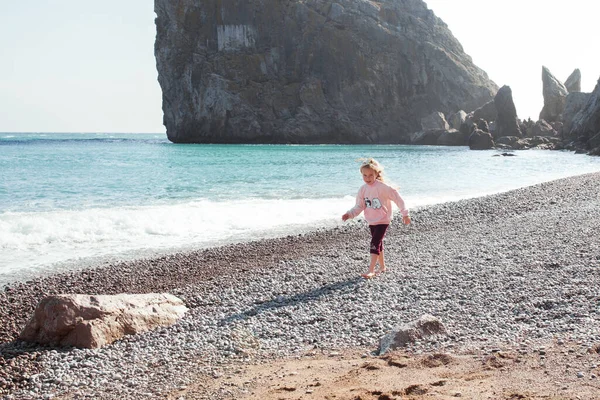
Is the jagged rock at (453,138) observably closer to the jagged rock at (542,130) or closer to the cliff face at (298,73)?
the jagged rock at (542,130)

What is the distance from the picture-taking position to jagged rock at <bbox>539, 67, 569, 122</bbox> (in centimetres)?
10450

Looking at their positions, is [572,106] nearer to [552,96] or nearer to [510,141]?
[510,141]

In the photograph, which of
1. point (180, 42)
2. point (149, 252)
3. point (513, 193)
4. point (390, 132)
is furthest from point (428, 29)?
point (149, 252)

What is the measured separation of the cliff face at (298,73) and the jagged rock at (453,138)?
1506 centimetres

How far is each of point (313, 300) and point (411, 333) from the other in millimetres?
2465

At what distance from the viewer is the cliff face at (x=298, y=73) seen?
364 ft

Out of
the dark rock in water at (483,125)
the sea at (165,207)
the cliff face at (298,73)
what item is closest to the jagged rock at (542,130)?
the dark rock in water at (483,125)

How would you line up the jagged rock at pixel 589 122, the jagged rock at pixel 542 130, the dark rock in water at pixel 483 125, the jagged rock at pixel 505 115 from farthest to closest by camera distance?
the jagged rock at pixel 542 130
the jagged rock at pixel 505 115
the dark rock in water at pixel 483 125
the jagged rock at pixel 589 122

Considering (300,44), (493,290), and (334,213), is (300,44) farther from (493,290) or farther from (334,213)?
(493,290)

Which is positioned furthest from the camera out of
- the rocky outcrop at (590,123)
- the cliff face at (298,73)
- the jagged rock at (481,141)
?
the cliff face at (298,73)

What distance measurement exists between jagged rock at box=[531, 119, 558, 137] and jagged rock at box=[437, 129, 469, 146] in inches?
461

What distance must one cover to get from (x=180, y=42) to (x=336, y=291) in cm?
11394

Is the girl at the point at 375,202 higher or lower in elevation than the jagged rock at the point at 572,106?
lower

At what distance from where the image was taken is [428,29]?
134 meters
